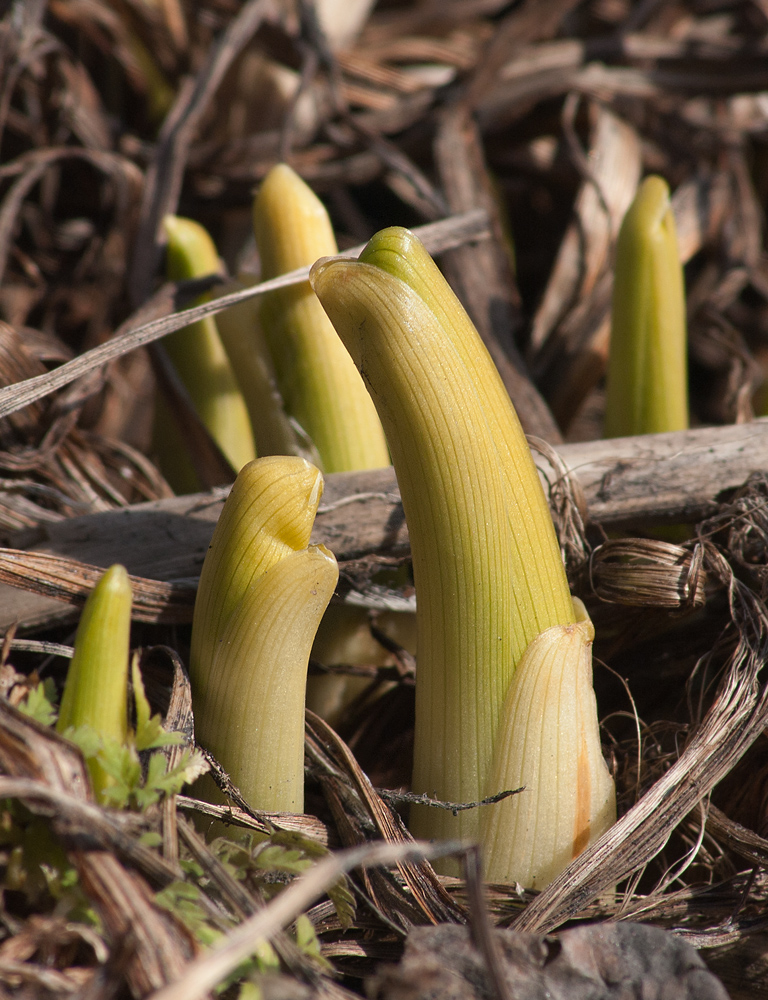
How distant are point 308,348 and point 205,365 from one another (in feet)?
0.69

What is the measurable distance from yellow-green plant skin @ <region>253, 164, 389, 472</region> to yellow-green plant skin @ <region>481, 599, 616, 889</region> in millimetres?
373

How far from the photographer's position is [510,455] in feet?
2.31

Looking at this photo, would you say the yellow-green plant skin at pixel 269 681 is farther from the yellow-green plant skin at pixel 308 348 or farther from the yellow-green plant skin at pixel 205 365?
the yellow-green plant skin at pixel 205 365

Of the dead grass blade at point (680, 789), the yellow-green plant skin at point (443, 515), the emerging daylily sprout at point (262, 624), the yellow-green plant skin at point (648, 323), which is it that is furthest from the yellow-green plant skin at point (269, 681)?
the yellow-green plant skin at point (648, 323)

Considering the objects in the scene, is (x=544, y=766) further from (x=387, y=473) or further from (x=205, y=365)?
(x=205, y=365)

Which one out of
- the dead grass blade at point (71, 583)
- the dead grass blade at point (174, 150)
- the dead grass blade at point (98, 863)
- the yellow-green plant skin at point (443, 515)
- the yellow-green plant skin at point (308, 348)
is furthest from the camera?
the dead grass blade at point (174, 150)

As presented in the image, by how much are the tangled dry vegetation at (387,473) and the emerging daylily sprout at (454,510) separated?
92 mm

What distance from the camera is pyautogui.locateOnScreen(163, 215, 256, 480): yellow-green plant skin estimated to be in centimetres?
111

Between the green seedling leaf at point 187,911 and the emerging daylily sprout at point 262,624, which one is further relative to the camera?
the emerging daylily sprout at point 262,624


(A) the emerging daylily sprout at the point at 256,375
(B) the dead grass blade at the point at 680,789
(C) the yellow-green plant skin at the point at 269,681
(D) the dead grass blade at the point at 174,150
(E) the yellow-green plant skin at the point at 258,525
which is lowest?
(B) the dead grass blade at the point at 680,789

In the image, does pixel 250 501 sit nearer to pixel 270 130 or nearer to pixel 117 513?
pixel 117 513

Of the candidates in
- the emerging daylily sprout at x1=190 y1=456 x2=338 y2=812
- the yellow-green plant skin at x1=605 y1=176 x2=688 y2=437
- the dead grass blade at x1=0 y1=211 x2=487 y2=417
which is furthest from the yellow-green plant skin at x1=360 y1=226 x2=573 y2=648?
the yellow-green plant skin at x1=605 y1=176 x2=688 y2=437

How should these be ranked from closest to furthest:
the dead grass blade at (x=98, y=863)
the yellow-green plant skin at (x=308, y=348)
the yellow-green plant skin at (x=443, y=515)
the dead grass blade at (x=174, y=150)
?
the dead grass blade at (x=98, y=863), the yellow-green plant skin at (x=443, y=515), the yellow-green plant skin at (x=308, y=348), the dead grass blade at (x=174, y=150)

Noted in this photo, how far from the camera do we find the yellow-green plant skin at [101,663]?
0.58m
